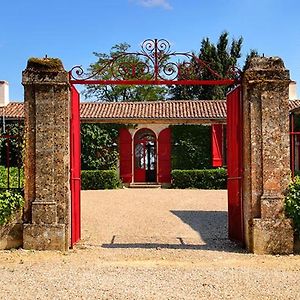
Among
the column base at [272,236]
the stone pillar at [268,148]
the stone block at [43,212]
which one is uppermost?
the stone pillar at [268,148]

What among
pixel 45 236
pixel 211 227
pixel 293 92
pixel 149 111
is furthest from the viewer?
pixel 293 92

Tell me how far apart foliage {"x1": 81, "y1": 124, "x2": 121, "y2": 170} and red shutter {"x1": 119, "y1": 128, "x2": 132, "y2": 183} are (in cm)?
26

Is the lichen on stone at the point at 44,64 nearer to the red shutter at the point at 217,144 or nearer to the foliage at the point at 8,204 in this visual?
the foliage at the point at 8,204

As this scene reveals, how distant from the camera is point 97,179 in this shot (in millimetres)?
21984

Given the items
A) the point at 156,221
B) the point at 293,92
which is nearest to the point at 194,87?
the point at 293,92

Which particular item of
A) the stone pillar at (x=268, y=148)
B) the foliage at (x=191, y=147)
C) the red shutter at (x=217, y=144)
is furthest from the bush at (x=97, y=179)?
the stone pillar at (x=268, y=148)

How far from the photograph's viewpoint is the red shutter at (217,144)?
23375 millimetres

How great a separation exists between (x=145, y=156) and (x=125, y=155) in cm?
120

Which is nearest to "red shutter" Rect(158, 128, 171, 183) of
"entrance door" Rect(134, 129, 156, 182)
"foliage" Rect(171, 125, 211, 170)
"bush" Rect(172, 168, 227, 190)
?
"foliage" Rect(171, 125, 211, 170)

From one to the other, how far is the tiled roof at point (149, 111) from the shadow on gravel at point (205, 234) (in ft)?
35.0

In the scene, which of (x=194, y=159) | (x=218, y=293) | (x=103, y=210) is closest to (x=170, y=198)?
(x=103, y=210)

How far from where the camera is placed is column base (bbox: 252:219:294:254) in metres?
7.50

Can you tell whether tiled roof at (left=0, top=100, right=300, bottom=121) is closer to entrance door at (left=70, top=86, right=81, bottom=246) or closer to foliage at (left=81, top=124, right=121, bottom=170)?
foliage at (left=81, top=124, right=121, bottom=170)

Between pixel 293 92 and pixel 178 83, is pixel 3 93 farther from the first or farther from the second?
pixel 178 83
